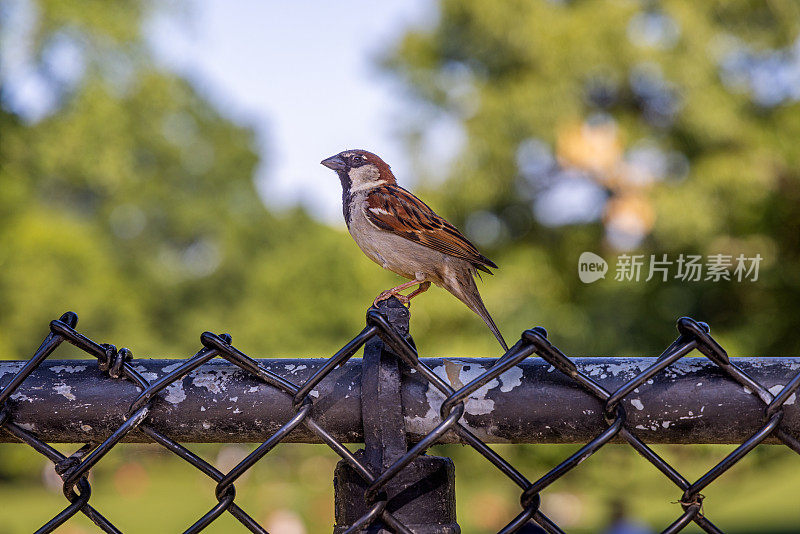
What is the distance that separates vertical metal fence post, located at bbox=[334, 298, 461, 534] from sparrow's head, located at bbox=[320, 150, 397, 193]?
79 centimetres

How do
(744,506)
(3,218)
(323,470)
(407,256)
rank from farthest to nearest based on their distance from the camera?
(323,470) → (744,506) → (3,218) → (407,256)

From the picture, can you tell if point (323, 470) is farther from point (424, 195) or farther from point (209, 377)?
point (209, 377)

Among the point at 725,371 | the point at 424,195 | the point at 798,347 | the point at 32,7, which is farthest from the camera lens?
the point at 32,7

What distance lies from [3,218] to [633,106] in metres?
11.4

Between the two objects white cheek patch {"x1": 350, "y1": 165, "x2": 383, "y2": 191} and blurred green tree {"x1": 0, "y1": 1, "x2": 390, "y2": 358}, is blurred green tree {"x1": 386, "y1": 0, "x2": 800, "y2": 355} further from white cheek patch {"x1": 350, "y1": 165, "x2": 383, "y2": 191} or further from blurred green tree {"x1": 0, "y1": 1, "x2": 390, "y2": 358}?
white cheek patch {"x1": 350, "y1": 165, "x2": 383, "y2": 191}

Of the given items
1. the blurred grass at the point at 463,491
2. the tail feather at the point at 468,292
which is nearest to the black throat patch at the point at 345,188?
the tail feather at the point at 468,292

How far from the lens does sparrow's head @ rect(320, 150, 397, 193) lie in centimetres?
175

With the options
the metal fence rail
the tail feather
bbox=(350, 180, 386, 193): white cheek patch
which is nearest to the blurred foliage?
the tail feather

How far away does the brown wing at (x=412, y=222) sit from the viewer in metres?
1.69

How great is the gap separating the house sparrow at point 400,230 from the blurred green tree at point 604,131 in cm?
611

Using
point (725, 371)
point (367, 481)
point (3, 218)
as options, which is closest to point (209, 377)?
point (367, 481)

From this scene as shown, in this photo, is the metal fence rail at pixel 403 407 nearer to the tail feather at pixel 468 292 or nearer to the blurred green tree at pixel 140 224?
the tail feather at pixel 468 292

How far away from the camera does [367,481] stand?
0.98 meters

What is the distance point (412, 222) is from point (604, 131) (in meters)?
7.97
